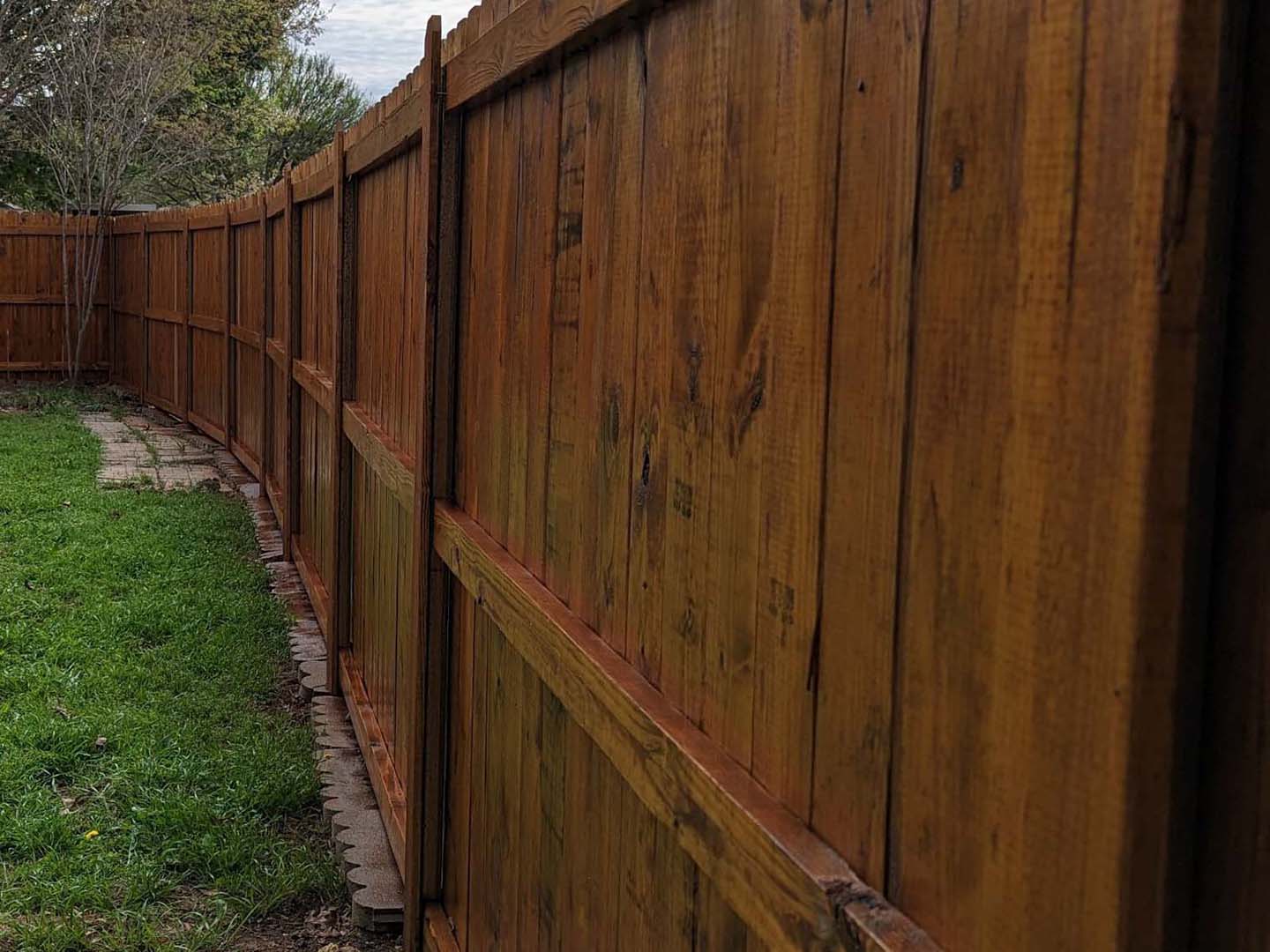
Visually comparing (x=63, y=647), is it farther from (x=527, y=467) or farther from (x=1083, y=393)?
(x=1083, y=393)

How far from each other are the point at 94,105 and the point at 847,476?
1923 cm

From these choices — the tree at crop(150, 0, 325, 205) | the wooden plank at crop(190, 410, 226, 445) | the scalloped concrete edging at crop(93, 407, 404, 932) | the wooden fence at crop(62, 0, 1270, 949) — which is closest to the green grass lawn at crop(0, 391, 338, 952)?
the scalloped concrete edging at crop(93, 407, 404, 932)

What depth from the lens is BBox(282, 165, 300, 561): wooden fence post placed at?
7855 millimetres

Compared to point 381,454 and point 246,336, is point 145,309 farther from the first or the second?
point 381,454

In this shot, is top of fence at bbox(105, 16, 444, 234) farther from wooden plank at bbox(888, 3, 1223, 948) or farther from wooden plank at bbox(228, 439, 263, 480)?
wooden plank at bbox(888, 3, 1223, 948)

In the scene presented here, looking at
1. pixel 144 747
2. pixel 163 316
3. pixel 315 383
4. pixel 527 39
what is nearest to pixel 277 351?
pixel 315 383

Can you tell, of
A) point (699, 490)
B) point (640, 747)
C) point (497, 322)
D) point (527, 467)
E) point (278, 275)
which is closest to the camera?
point (699, 490)

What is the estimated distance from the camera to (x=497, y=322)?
3002mm

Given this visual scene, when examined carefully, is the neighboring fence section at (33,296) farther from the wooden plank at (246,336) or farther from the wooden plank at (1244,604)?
the wooden plank at (1244,604)

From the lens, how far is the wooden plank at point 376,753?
4104 millimetres

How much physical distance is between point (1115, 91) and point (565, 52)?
1637 millimetres

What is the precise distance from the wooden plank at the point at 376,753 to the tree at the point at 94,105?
44.9 feet

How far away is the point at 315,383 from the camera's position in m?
6.90

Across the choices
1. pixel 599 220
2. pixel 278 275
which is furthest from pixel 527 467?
pixel 278 275
